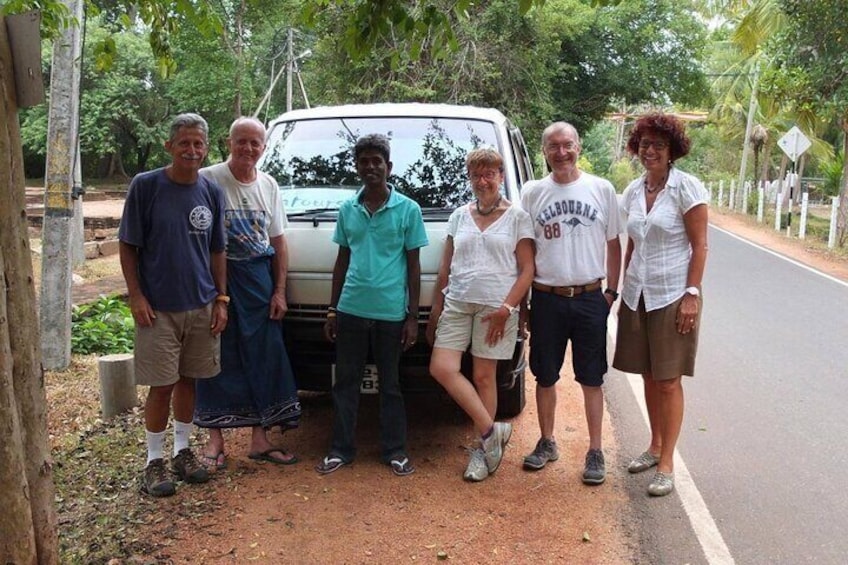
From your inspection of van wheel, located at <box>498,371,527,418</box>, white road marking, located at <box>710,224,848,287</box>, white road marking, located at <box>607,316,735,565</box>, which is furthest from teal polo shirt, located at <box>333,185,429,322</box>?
white road marking, located at <box>710,224,848,287</box>

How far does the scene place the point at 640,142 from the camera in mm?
4078

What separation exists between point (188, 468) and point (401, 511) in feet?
4.09

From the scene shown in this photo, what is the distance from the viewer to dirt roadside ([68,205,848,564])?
3.48m

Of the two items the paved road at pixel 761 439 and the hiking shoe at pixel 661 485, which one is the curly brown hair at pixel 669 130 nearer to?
the hiking shoe at pixel 661 485

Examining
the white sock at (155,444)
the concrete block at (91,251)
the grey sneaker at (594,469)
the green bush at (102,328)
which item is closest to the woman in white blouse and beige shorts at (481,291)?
the grey sneaker at (594,469)

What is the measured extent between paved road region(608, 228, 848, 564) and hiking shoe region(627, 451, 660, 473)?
0.13 meters

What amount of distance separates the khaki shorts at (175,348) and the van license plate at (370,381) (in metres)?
0.78

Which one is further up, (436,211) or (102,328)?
(436,211)

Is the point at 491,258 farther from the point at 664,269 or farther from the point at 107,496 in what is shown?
the point at 107,496

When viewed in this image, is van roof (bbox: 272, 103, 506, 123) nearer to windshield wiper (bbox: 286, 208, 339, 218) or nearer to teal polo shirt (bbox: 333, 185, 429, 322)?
windshield wiper (bbox: 286, 208, 339, 218)

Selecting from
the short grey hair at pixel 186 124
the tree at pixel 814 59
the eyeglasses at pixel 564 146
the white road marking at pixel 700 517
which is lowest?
the white road marking at pixel 700 517

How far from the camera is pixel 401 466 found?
4.36 m

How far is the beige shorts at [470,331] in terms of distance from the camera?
4160 millimetres

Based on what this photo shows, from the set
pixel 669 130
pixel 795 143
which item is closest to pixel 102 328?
pixel 669 130
